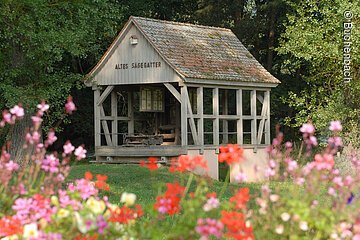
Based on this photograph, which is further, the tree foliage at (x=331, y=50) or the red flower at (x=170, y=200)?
the tree foliage at (x=331, y=50)

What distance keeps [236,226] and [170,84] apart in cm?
1727

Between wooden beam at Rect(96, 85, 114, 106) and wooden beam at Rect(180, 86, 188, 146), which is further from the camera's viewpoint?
wooden beam at Rect(96, 85, 114, 106)

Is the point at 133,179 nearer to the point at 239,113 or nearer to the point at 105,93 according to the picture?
the point at 105,93

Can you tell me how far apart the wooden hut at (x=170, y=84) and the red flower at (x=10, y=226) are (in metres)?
16.2

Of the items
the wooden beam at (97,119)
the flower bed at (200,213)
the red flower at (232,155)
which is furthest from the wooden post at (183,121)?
the red flower at (232,155)

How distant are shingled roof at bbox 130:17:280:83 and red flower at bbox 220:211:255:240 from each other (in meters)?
16.6

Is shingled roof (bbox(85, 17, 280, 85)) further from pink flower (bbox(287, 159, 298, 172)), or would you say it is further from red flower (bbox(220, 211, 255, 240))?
red flower (bbox(220, 211, 255, 240))

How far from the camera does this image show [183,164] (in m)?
5.33

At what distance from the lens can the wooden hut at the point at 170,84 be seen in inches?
864

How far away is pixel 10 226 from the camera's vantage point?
17.0ft

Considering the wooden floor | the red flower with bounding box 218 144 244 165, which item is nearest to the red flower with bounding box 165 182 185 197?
the red flower with bounding box 218 144 244 165

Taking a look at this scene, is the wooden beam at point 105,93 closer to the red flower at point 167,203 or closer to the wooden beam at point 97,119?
the wooden beam at point 97,119

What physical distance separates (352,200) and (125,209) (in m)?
1.64

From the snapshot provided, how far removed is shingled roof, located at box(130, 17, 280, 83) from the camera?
73.2 feet
